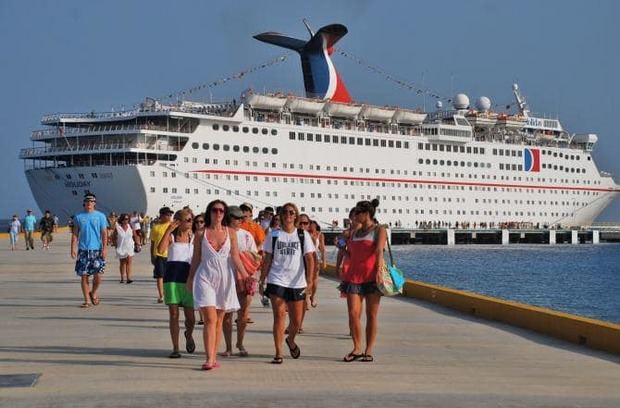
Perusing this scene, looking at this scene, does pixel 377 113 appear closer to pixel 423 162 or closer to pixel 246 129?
pixel 423 162

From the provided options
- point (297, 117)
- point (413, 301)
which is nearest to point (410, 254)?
point (297, 117)

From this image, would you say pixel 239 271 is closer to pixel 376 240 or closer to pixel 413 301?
pixel 376 240

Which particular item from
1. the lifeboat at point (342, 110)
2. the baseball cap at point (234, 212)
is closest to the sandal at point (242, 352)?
the baseball cap at point (234, 212)

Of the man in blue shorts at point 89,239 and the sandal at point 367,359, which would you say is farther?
the man in blue shorts at point 89,239

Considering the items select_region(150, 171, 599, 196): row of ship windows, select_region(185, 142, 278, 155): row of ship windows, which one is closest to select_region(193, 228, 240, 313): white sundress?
select_region(150, 171, 599, 196): row of ship windows

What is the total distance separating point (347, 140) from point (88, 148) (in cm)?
1712

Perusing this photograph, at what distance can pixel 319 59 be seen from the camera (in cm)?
6444

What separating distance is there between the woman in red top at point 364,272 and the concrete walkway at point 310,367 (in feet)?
0.91

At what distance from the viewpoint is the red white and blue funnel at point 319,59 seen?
63656mm

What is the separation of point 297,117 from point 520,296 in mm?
34818

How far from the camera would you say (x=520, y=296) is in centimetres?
2520

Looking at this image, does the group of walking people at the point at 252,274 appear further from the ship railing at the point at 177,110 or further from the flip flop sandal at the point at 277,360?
the ship railing at the point at 177,110

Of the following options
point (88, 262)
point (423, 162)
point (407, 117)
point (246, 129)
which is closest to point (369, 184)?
point (423, 162)

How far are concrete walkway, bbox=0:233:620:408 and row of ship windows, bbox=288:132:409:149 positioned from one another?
45.3 metres
